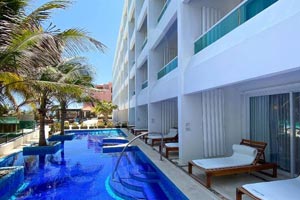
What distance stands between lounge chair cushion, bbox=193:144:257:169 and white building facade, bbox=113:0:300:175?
1122 mm

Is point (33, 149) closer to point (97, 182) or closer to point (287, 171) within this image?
point (97, 182)

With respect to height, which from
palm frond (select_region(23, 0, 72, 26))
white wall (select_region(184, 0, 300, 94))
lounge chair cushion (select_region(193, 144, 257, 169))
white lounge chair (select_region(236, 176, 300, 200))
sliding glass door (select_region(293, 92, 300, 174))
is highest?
palm frond (select_region(23, 0, 72, 26))

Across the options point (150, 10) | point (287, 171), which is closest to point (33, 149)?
point (150, 10)

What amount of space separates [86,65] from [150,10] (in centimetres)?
546

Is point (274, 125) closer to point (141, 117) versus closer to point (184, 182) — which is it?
point (184, 182)

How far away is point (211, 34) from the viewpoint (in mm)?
8695

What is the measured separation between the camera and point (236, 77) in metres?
6.42

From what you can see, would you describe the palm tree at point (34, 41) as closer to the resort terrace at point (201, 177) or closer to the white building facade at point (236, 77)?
the white building facade at point (236, 77)

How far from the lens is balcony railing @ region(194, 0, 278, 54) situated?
626 cm

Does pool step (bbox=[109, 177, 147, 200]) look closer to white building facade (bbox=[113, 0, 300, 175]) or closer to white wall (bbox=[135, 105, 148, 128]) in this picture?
white building facade (bbox=[113, 0, 300, 175])

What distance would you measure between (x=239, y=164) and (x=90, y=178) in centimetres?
525

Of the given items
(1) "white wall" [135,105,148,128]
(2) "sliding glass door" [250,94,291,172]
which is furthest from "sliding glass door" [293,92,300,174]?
(1) "white wall" [135,105,148,128]

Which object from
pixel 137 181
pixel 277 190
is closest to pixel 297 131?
pixel 277 190

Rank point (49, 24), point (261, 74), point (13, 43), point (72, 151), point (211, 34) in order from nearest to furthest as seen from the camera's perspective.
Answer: point (261, 74), point (13, 43), point (49, 24), point (211, 34), point (72, 151)
